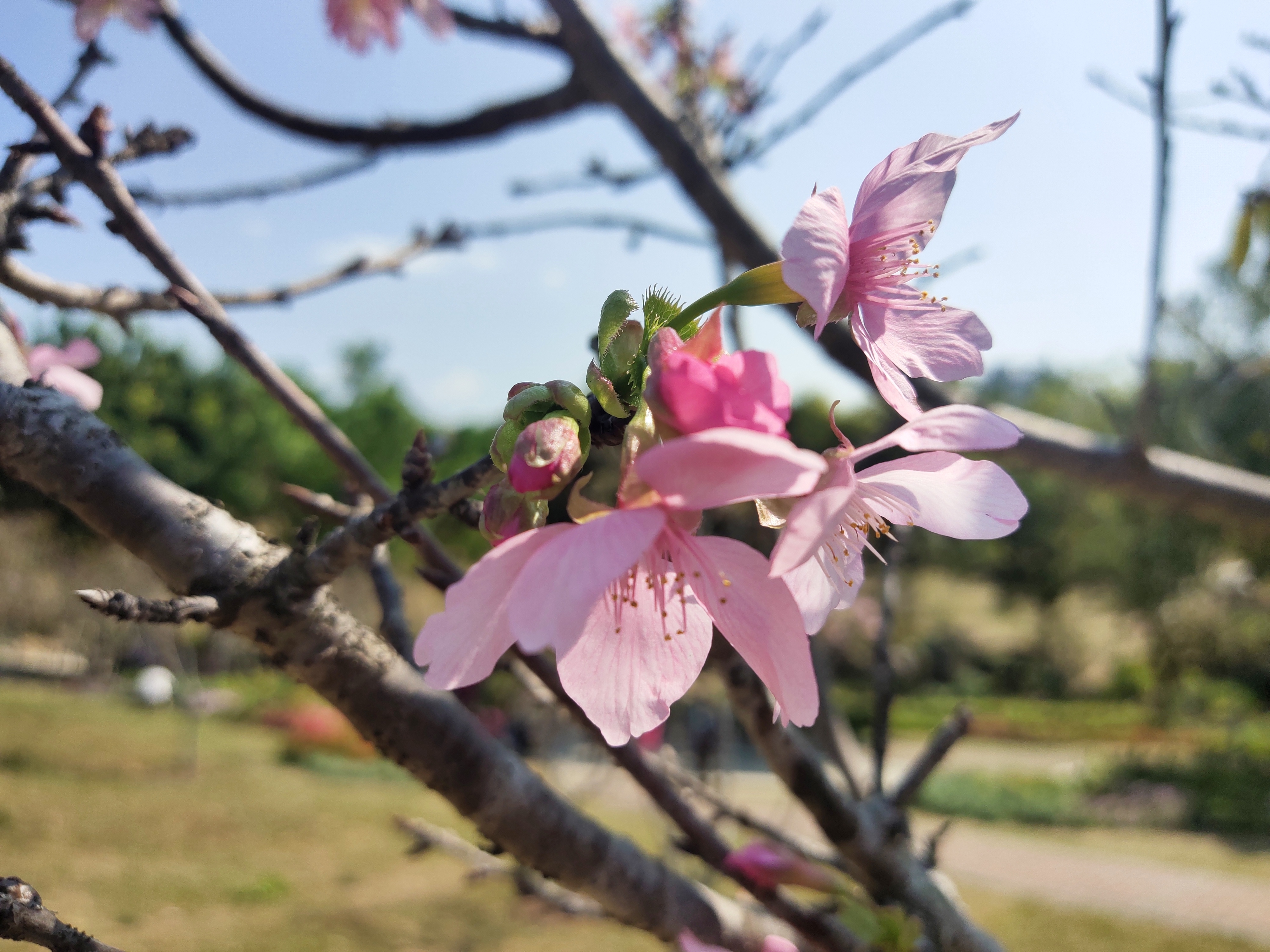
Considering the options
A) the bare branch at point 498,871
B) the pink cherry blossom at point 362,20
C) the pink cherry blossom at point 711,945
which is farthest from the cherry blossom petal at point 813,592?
the pink cherry blossom at point 362,20

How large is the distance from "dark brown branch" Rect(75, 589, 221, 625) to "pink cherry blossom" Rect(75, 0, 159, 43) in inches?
36.8

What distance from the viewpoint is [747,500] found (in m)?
0.33

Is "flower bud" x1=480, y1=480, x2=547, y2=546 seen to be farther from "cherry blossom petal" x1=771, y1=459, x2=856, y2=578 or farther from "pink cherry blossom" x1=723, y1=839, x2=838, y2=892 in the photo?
"pink cherry blossom" x1=723, y1=839, x2=838, y2=892

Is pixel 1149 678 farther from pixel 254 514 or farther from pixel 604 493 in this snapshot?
pixel 604 493

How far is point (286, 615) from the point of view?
0.51m

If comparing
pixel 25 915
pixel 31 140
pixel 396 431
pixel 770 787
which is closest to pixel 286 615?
pixel 25 915

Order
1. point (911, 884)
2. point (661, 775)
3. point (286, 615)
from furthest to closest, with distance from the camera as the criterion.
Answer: point (911, 884), point (661, 775), point (286, 615)

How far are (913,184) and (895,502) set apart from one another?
0.17 m

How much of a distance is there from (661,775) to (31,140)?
79cm

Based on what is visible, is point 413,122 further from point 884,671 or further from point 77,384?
point 884,671

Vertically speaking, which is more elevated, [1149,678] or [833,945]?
[1149,678]

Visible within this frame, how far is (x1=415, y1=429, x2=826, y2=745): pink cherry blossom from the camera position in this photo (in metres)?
0.32

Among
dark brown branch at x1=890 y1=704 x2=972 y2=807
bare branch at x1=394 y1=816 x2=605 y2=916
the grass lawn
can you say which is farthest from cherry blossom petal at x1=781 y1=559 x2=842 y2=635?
the grass lawn

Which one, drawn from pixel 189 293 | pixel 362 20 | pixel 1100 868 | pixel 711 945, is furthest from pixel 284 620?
pixel 1100 868
